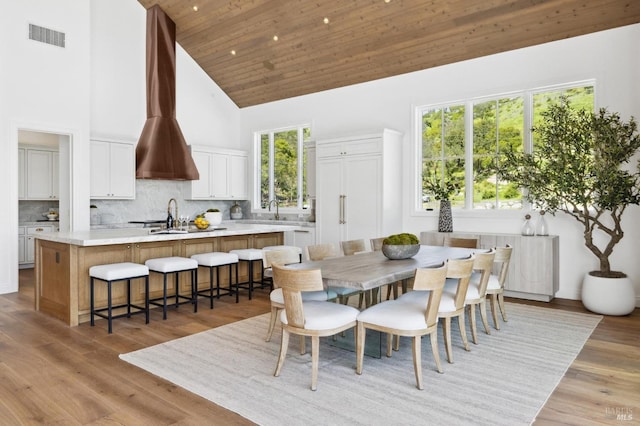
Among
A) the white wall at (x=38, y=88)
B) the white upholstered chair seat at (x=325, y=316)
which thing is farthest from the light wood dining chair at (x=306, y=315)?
the white wall at (x=38, y=88)

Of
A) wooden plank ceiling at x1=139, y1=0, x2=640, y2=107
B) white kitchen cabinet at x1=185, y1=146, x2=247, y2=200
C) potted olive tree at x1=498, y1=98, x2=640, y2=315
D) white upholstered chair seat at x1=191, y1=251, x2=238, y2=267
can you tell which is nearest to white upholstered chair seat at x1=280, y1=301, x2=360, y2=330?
white upholstered chair seat at x1=191, y1=251, x2=238, y2=267

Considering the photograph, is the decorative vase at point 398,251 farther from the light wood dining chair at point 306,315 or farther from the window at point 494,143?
the window at point 494,143

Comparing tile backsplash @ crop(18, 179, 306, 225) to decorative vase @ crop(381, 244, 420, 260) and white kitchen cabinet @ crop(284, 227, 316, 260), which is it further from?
decorative vase @ crop(381, 244, 420, 260)

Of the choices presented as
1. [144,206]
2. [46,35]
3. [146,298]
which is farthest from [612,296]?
[46,35]

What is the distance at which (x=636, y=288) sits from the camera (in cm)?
508

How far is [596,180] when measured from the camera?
4.77 meters

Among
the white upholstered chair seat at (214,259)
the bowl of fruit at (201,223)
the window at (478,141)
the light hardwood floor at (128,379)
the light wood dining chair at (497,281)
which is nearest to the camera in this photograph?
the light hardwood floor at (128,379)

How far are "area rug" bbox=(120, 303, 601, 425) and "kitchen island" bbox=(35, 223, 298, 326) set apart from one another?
49.9 inches

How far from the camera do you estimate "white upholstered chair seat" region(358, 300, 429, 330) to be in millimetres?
A: 2924

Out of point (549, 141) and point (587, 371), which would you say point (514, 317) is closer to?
point (587, 371)

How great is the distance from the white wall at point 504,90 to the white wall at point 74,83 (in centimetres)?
300

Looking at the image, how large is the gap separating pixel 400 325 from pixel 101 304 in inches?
131

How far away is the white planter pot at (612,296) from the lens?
4684 mm

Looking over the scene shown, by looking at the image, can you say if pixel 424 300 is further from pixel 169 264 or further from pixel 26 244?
pixel 26 244
